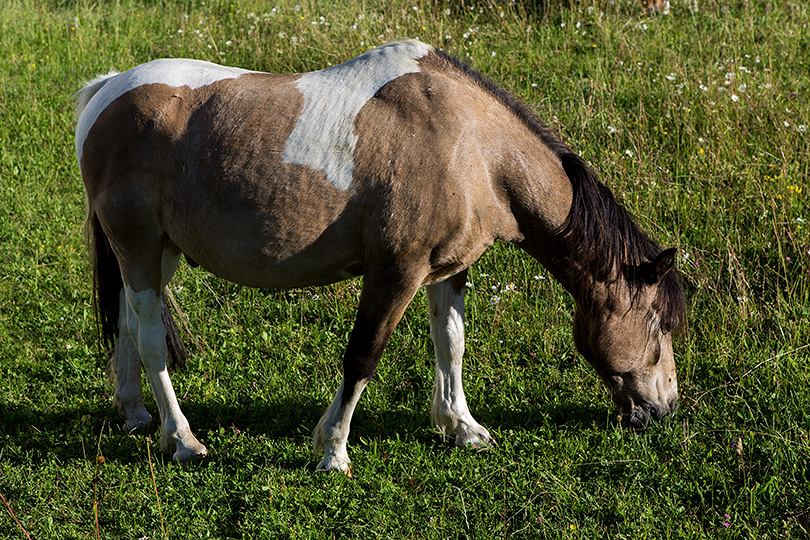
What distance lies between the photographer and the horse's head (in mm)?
3572

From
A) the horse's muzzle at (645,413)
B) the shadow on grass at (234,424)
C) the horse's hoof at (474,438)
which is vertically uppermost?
the horse's muzzle at (645,413)

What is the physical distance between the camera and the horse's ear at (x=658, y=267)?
3.35 meters

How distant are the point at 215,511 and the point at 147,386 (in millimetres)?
1337

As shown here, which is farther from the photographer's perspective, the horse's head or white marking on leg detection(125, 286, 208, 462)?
white marking on leg detection(125, 286, 208, 462)

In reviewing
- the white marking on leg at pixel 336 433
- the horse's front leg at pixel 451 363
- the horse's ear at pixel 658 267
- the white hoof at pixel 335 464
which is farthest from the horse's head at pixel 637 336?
the white hoof at pixel 335 464

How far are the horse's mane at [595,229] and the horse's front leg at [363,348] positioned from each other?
83cm

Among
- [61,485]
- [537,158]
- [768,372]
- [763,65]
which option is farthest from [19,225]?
[763,65]

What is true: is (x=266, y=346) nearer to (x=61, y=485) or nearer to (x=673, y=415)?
(x=61, y=485)

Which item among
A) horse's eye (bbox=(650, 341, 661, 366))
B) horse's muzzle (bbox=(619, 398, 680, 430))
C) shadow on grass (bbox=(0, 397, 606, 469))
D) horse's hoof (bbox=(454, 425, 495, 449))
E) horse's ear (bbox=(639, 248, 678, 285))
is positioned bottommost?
shadow on grass (bbox=(0, 397, 606, 469))

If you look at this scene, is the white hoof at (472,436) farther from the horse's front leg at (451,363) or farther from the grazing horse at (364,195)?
the grazing horse at (364,195)

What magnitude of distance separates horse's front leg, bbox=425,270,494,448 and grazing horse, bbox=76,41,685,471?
0.45 metres

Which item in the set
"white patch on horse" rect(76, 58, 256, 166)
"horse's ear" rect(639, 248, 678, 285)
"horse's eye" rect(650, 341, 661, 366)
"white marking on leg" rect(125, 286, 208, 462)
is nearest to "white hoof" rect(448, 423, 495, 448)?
"horse's eye" rect(650, 341, 661, 366)

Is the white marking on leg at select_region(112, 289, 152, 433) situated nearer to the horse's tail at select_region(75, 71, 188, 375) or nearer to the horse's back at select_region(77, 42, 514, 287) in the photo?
the horse's tail at select_region(75, 71, 188, 375)

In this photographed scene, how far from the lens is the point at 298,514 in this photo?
3539 mm
